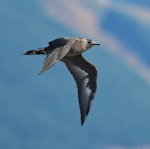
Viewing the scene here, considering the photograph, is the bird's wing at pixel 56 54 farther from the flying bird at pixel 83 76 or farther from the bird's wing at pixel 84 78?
the bird's wing at pixel 84 78

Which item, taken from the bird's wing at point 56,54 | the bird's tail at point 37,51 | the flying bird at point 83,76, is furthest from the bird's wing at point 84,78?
the bird's tail at point 37,51

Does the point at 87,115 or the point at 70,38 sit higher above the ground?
the point at 70,38

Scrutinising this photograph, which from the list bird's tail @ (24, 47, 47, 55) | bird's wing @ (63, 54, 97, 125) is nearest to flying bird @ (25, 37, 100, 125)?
bird's wing @ (63, 54, 97, 125)

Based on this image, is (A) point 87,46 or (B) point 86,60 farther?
(B) point 86,60

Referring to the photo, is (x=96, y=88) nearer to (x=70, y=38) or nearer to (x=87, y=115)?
(x=87, y=115)

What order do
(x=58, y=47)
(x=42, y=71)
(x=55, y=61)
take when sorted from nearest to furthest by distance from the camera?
(x=42, y=71) < (x=55, y=61) < (x=58, y=47)

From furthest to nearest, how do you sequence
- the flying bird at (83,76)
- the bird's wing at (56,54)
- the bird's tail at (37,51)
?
the flying bird at (83,76)
the bird's tail at (37,51)
the bird's wing at (56,54)

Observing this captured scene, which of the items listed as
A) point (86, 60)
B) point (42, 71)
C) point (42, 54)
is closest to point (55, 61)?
point (42, 71)
